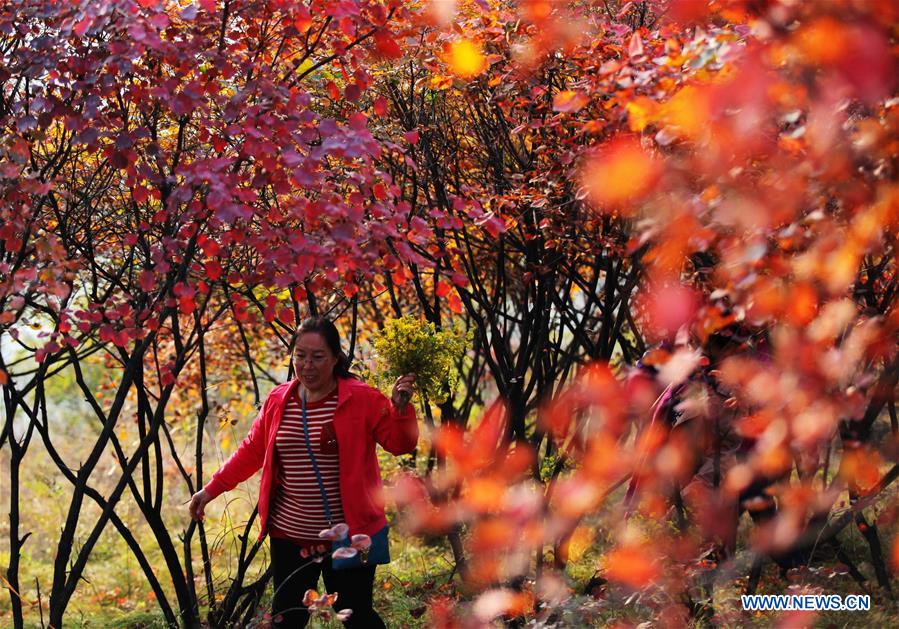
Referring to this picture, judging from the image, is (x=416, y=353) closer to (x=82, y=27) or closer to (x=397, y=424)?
(x=397, y=424)

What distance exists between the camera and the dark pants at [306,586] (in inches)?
158

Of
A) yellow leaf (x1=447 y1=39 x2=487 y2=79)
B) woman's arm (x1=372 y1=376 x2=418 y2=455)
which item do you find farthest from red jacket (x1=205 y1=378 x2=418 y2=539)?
yellow leaf (x1=447 y1=39 x2=487 y2=79)

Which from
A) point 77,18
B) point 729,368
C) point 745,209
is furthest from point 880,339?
point 77,18

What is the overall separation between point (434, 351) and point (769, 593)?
2251 millimetres

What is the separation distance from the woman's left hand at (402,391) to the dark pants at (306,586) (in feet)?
2.15

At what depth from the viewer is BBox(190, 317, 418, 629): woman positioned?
3986 mm

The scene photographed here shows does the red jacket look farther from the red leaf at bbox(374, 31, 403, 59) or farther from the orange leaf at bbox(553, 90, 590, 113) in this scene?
the orange leaf at bbox(553, 90, 590, 113)

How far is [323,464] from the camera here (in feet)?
13.3

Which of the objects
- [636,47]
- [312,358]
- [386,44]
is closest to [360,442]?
[312,358]

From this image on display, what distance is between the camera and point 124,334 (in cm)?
370

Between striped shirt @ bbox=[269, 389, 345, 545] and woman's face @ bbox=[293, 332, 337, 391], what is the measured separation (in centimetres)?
11

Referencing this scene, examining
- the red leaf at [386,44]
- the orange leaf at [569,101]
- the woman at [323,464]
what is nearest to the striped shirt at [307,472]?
the woman at [323,464]

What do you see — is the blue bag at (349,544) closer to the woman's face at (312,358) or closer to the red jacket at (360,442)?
the red jacket at (360,442)

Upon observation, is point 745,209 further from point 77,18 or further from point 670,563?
point 670,563
